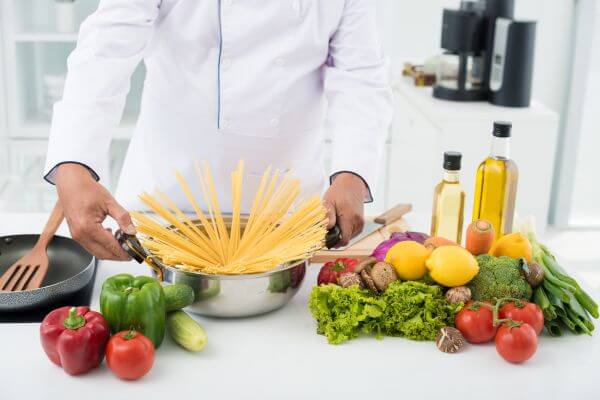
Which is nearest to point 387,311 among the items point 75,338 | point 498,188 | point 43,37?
point 498,188

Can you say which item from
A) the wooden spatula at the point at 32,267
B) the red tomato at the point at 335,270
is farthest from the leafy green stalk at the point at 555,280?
the wooden spatula at the point at 32,267

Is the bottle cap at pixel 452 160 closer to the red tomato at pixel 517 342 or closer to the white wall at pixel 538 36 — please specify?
the red tomato at pixel 517 342

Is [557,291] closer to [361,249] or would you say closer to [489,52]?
[361,249]

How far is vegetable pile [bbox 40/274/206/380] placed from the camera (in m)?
1.14

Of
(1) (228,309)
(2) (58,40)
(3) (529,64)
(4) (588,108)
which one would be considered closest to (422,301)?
(1) (228,309)

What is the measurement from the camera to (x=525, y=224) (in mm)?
1569

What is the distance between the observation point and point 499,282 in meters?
1.30

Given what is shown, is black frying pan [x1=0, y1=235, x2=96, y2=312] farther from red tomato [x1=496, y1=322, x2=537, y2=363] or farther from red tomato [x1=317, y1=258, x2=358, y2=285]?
red tomato [x1=496, y1=322, x2=537, y2=363]

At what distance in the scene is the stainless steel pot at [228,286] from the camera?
127 centimetres

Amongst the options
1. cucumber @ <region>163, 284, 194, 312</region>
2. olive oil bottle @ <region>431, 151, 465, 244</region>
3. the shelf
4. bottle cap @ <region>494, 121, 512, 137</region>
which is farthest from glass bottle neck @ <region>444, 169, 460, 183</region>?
the shelf

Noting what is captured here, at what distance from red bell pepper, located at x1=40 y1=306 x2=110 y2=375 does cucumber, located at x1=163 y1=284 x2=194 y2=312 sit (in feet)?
0.36

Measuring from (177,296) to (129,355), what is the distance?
15 centimetres

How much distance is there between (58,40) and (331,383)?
8.31ft

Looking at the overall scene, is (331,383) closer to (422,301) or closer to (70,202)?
(422,301)
